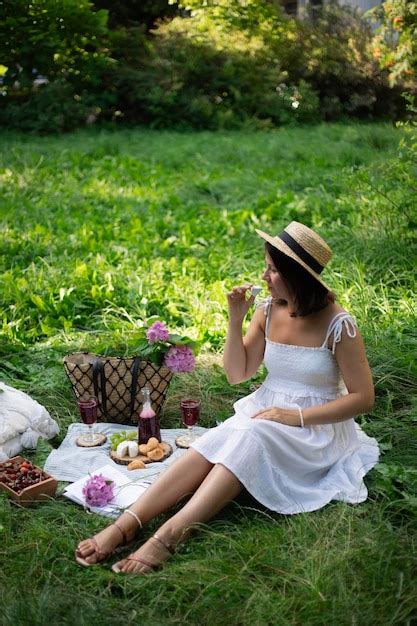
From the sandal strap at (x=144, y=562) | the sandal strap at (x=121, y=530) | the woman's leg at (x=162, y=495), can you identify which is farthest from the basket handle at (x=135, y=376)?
the sandal strap at (x=144, y=562)

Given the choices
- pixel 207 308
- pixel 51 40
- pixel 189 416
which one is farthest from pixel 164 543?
pixel 51 40

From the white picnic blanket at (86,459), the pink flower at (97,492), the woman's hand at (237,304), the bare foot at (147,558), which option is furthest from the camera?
the white picnic blanket at (86,459)

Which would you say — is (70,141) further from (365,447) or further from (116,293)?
(365,447)

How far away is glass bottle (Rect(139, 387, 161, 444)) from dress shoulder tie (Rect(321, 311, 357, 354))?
0.95 m

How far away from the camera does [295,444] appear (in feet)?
9.78

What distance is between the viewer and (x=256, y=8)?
14539mm

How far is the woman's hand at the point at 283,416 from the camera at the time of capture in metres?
3.03

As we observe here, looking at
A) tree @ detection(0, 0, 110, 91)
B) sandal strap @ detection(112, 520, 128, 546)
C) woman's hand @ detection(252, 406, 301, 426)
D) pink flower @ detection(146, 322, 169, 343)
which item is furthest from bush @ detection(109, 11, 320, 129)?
sandal strap @ detection(112, 520, 128, 546)

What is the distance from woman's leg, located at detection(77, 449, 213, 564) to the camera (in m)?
2.79

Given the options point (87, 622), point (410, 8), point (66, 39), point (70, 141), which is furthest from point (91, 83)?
point (87, 622)

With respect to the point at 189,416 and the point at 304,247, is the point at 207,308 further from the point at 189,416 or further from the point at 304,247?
the point at 304,247

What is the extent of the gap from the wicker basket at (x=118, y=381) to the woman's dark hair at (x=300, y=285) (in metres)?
1.01

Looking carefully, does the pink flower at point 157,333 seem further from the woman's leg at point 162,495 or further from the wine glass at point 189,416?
the woman's leg at point 162,495

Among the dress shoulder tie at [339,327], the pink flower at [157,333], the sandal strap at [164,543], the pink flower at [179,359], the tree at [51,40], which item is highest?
the tree at [51,40]
